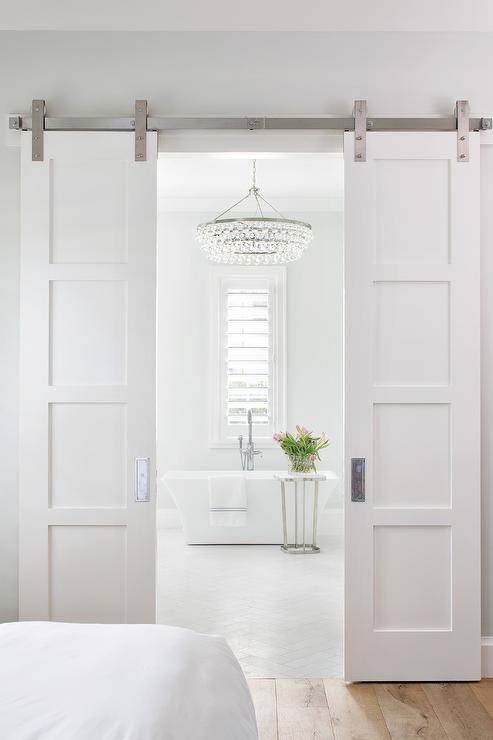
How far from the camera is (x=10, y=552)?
11.1ft

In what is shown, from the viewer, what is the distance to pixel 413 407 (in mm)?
3379

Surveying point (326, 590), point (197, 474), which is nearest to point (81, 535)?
point (326, 590)

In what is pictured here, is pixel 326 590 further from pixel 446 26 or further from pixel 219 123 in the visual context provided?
pixel 446 26

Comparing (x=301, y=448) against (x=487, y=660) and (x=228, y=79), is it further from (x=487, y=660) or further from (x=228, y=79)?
(x=228, y=79)

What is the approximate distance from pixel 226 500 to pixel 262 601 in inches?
64.4

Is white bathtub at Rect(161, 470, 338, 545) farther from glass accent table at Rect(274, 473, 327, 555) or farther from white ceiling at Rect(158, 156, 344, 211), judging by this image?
white ceiling at Rect(158, 156, 344, 211)

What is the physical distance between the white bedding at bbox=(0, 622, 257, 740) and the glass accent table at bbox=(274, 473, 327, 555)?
4.09 meters

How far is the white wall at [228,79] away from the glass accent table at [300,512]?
109 inches

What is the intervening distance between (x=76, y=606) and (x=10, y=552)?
39cm

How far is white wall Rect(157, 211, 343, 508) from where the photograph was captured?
6.96 m

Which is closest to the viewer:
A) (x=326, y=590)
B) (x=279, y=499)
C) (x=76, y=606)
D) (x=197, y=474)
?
(x=76, y=606)

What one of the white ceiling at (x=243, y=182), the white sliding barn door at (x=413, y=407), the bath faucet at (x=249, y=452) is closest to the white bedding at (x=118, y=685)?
the white sliding barn door at (x=413, y=407)

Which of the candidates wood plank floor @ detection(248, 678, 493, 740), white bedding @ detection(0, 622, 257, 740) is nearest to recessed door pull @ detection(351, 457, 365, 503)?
wood plank floor @ detection(248, 678, 493, 740)

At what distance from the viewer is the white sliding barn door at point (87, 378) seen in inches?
131
